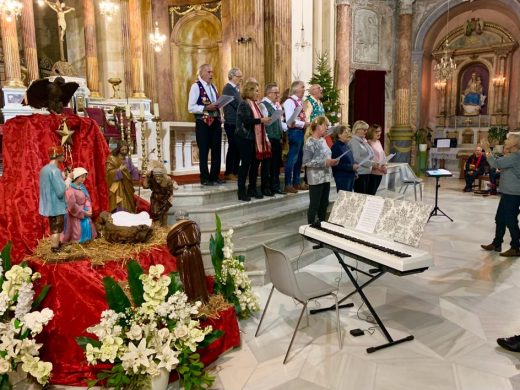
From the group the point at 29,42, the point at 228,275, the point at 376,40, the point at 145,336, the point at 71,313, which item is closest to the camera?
the point at 145,336

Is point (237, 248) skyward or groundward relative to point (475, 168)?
groundward

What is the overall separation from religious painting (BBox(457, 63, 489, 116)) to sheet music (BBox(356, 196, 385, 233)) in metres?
14.3

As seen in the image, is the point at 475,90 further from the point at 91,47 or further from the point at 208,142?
the point at 208,142

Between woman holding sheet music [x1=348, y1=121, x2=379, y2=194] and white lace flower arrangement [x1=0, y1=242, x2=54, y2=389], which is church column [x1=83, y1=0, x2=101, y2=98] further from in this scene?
white lace flower arrangement [x1=0, y1=242, x2=54, y2=389]

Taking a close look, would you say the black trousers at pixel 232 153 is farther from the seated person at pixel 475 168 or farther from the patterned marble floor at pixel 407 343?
the seated person at pixel 475 168

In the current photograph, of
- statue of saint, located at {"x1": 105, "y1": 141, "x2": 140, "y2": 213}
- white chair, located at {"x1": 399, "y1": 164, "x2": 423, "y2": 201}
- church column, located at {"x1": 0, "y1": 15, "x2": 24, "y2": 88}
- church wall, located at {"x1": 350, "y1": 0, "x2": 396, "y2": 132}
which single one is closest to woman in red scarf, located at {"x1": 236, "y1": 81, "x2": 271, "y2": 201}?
statue of saint, located at {"x1": 105, "y1": 141, "x2": 140, "y2": 213}

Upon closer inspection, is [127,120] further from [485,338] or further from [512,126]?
[512,126]

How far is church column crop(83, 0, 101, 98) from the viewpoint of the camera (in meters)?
9.80

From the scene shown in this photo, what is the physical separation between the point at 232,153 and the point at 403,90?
10649 mm

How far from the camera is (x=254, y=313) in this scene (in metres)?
3.86

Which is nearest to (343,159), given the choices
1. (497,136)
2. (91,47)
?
(91,47)

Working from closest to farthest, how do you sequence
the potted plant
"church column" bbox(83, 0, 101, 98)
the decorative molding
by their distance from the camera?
1. "church column" bbox(83, 0, 101, 98)
2. the decorative molding
3. the potted plant

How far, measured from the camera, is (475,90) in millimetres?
15570

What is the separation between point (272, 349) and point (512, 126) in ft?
48.1
